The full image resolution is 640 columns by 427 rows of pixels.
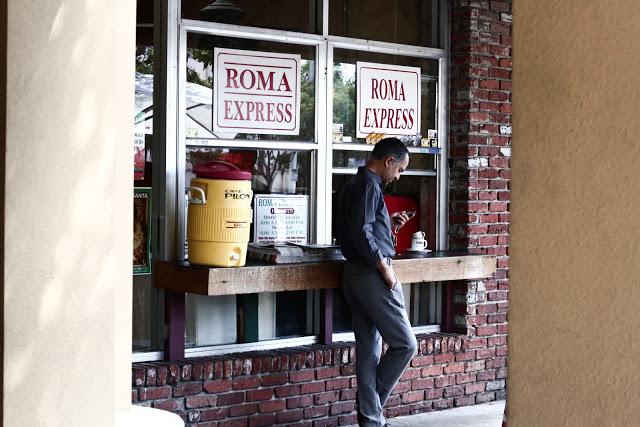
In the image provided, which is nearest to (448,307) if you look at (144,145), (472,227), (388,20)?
(472,227)

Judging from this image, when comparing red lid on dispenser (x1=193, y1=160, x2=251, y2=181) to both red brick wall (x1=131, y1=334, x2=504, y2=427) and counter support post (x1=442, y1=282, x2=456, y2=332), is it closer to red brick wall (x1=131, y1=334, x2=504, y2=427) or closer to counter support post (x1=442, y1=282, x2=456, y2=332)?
red brick wall (x1=131, y1=334, x2=504, y2=427)

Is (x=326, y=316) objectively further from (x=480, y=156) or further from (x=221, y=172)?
(x=480, y=156)

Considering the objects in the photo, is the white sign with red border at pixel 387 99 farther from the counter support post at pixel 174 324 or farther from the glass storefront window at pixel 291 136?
the counter support post at pixel 174 324

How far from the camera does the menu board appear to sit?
692 cm

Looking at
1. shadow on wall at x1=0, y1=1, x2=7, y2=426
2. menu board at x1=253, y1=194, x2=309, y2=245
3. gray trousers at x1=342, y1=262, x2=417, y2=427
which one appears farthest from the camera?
menu board at x1=253, y1=194, x2=309, y2=245

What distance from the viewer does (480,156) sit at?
7.91m

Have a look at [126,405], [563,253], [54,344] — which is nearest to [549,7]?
[563,253]

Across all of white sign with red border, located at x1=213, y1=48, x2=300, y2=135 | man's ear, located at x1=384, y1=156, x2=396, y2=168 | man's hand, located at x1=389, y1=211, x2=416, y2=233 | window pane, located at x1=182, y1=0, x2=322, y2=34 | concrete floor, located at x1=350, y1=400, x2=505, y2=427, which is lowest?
concrete floor, located at x1=350, y1=400, x2=505, y2=427

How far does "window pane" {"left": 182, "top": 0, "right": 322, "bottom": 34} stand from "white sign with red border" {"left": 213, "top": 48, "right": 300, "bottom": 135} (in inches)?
8.0

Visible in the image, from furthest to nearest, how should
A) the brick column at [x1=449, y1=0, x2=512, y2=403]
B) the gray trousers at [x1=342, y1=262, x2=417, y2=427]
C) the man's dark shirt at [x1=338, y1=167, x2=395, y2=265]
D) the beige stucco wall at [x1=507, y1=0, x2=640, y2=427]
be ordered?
the brick column at [x1=449, y1=0, x2=512, y2=403] → the gray trousers at [x1=342, y1=262, x2=417, y2=427] → the man's dark shirt at [x1=338, y1=167, x2=395, y2=265] → the beige stucco wall at [x1=507, y1=0, x2=640, y2=427]

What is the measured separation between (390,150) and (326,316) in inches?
51.5

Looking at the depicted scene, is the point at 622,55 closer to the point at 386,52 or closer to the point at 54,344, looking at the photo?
the point at 54,344

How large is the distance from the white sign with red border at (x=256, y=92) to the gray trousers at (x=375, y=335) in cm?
111

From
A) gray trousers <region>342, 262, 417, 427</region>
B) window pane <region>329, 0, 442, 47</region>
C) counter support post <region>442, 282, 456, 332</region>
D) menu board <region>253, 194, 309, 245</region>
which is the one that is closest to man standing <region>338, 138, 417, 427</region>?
gray trousers <region>342, 262, 417, 427</region>
